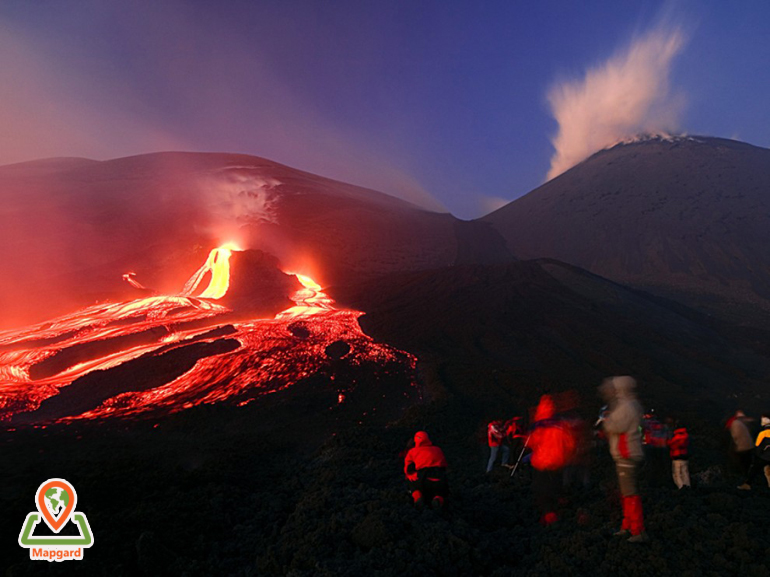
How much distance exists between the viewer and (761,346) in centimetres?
2509

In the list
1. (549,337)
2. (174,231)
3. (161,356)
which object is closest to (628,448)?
(161,356)

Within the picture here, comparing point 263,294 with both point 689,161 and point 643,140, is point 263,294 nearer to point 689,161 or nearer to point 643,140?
point 689,161

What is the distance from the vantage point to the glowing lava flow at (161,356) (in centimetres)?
1476

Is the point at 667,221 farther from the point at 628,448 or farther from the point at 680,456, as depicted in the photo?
the point at 628,448

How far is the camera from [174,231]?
41.0 meters

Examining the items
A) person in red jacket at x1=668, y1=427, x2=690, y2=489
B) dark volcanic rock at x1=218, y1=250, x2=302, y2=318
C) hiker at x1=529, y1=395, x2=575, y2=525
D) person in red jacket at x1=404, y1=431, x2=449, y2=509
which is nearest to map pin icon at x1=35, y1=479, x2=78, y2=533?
person in red jacket at x1=404, y1=431, x2=449, y2=509

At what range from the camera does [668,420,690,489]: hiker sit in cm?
712

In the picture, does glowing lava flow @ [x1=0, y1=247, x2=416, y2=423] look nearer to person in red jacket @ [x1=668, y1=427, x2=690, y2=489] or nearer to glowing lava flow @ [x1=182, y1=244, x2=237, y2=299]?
glowing lava flow @ [x1=182, y1=244, x2=237, y2=299]

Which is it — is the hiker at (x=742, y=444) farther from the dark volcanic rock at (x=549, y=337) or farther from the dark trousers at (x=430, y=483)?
the dark volcanic rock at (x=549, y=337)

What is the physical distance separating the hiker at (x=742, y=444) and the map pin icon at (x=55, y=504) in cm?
1040

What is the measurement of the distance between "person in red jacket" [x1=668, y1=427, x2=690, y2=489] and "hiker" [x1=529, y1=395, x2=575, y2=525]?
271 centimetres

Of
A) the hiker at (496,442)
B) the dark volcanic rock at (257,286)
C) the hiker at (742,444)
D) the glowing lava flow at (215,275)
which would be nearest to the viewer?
the hiker at (742,444)

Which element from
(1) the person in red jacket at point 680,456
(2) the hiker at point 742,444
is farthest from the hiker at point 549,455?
(2) the hiker at point 742,444

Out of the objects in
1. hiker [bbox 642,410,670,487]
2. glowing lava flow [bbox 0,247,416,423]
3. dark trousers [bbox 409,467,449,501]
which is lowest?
hiker [bbox 642,410,670,487]
